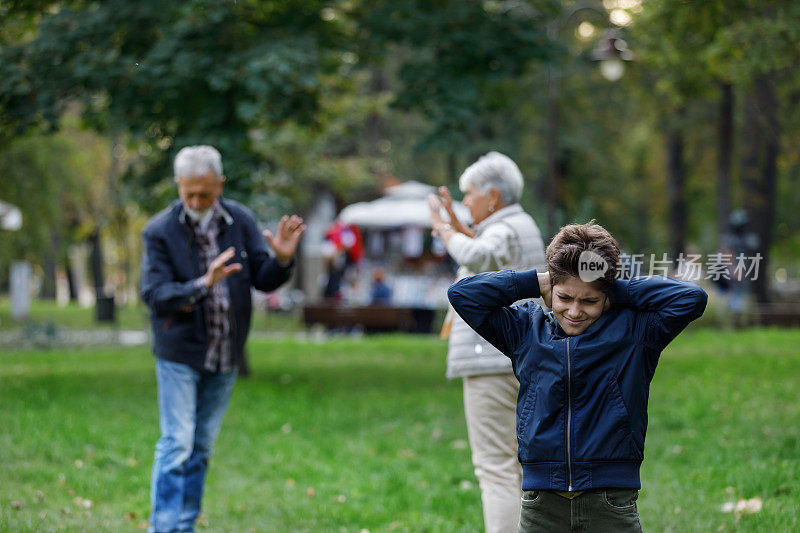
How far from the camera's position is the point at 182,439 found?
4.91 metres

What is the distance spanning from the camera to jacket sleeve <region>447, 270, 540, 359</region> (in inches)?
134

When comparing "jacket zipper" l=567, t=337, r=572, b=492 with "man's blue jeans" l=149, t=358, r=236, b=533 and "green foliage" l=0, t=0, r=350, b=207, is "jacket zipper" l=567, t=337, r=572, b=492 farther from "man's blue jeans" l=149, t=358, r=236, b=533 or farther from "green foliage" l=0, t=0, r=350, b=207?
"green foliage" l=0, t=0, r=350, b=207

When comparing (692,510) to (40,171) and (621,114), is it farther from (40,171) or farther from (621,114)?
(621,114)

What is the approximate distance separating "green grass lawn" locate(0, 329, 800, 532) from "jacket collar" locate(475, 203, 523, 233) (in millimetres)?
1878

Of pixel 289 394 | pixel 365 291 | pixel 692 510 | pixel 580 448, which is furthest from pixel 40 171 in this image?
pixel 580 448

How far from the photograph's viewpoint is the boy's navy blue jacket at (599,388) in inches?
126

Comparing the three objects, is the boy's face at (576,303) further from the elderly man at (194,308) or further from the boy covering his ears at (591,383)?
the elderly man at (194,308)

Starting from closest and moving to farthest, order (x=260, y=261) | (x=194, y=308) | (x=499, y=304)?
1. (x=499, y=304)
2. (x=194, y=308)
3. (x=260, y=261)

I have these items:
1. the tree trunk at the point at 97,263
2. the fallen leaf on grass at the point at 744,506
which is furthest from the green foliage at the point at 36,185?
the fallen leaf on grass at the point at 744,506

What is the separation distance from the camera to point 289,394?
1052 centimetres

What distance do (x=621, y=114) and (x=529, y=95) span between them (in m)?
6.82

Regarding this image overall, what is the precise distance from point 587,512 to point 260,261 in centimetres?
269

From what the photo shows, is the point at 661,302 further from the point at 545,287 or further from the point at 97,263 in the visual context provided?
the point at 97,263

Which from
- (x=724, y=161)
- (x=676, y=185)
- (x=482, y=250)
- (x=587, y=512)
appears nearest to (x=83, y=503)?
(x=482, y=250)
